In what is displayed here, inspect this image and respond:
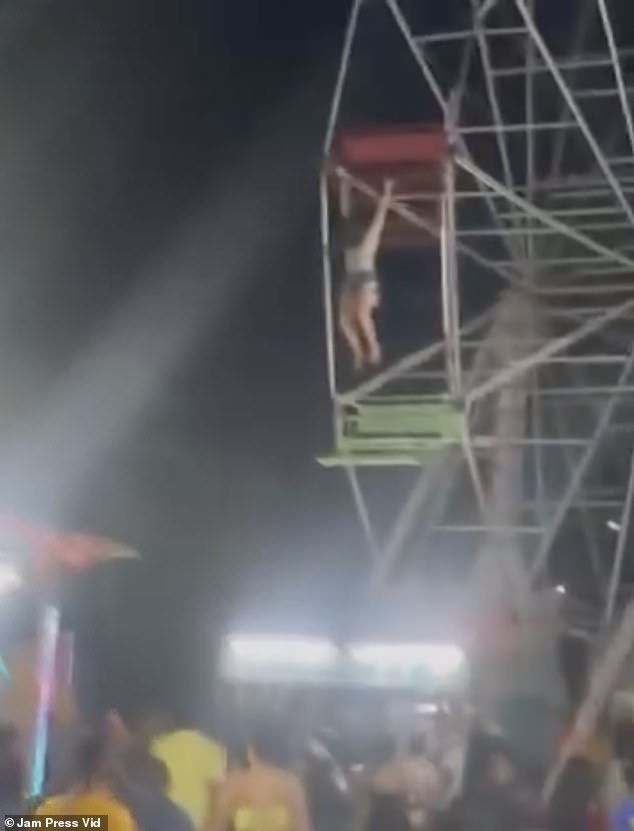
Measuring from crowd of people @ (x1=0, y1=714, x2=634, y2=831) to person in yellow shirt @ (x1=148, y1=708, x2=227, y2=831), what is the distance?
282mm

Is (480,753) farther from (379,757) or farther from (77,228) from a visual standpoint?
(77,228)

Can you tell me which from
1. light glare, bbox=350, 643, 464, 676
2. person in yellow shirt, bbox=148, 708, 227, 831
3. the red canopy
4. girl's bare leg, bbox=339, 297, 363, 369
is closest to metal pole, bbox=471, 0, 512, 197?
girl's bare leg, bbox=339, 297, 363, 369

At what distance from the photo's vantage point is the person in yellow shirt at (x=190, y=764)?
433 centimetres

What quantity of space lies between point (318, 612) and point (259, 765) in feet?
10.3

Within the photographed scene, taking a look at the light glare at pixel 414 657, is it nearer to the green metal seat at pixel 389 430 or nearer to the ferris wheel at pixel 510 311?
the ferris wheel at pixel 510 311

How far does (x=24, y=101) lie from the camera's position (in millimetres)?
6332

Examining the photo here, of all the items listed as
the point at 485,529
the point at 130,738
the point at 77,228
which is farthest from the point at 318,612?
the point at 130,738

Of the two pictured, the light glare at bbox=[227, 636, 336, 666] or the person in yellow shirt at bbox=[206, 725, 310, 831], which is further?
the light glare at bbox=[227, 636, 336, 666]

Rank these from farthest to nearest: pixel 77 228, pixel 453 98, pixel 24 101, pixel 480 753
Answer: pixel 77 228 < pixel 24 101 < pixel 453 98 < pixel 480 753

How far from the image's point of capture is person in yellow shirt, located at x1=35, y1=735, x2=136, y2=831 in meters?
3.32

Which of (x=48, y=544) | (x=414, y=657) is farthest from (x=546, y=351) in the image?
(x=48, y=544)

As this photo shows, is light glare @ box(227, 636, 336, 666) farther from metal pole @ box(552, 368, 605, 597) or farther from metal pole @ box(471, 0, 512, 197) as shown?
metal pole @ box(471, 0, 512, 197)

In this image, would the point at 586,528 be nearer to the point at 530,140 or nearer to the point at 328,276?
the point at 530,140

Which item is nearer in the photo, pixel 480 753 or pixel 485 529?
pixel 480 753
